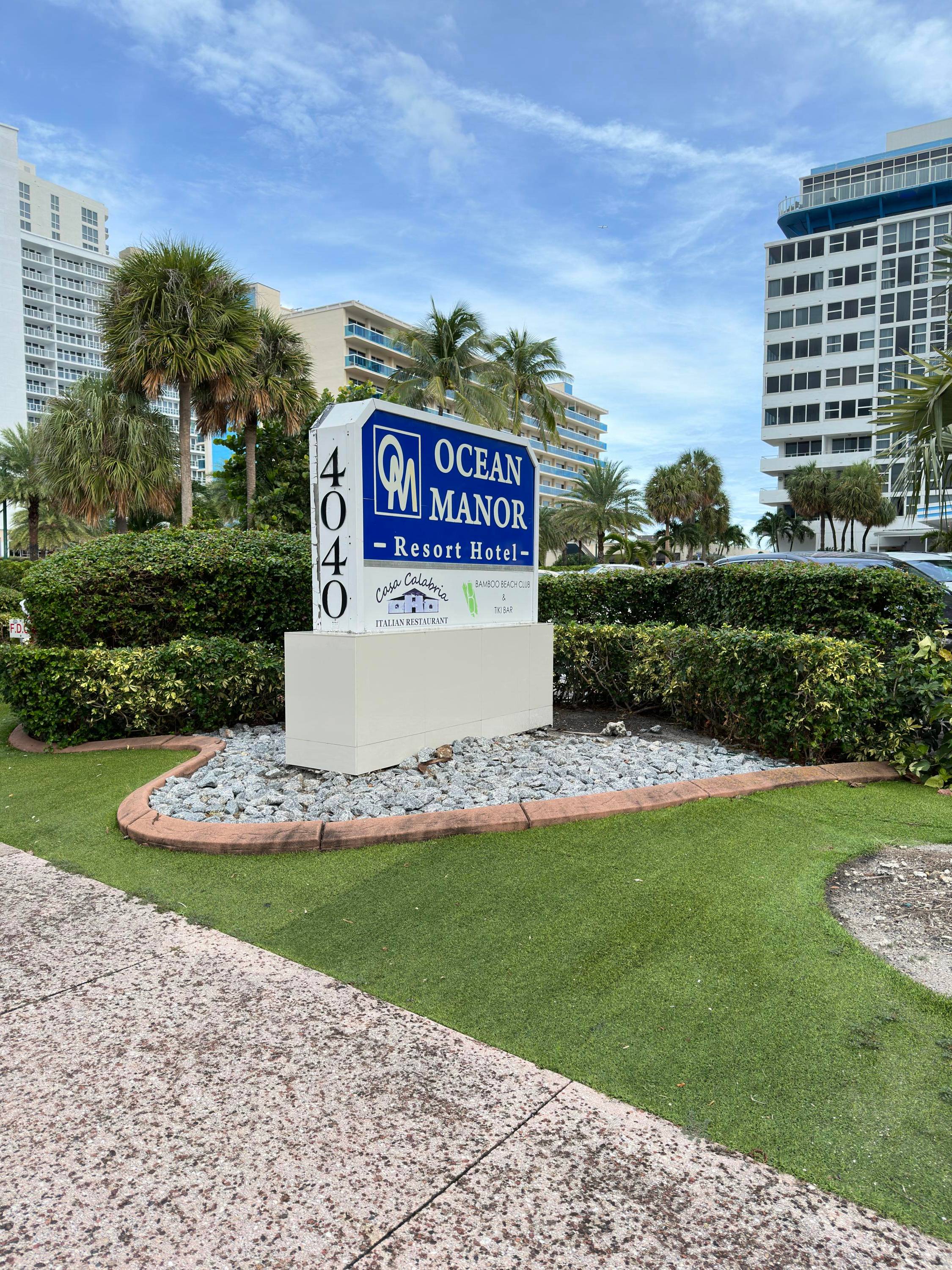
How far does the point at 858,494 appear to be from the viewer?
50.3m

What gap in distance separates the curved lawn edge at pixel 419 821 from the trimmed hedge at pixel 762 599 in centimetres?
171

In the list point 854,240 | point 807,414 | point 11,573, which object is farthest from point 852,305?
point 11,573

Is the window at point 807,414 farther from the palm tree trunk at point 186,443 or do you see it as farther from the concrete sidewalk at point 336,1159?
the concrete sidewalk at point 336,1159

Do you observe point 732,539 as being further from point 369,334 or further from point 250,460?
point 250,460

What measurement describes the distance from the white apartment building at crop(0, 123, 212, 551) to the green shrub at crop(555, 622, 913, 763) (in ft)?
284

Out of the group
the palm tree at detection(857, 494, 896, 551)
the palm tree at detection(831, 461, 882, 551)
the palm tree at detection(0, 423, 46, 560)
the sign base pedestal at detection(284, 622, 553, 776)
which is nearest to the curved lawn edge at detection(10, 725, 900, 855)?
the sign base pedestal at detection(284, 622, 553, 776)

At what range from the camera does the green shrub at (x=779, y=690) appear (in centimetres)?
542

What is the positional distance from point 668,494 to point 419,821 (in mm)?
59437

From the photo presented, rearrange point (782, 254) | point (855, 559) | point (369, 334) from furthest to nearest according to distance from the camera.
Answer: point (369, 334) < point (782, 254) < point (855, 559)

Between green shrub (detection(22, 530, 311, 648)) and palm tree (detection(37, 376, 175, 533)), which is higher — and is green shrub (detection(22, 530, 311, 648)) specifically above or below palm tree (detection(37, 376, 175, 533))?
below

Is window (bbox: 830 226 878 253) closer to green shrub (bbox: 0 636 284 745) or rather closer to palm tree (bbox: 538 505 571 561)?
palm tree (bbox: 538 505 571 561)

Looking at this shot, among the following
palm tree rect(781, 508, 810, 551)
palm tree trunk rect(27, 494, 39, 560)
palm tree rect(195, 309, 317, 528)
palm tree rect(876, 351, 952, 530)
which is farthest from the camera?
palm tree rect(781, 508, 810, 551)

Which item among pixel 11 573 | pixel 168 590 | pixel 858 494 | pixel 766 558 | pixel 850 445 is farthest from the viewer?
pixel 850 445

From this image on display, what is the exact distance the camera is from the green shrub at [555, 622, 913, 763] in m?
5.42
